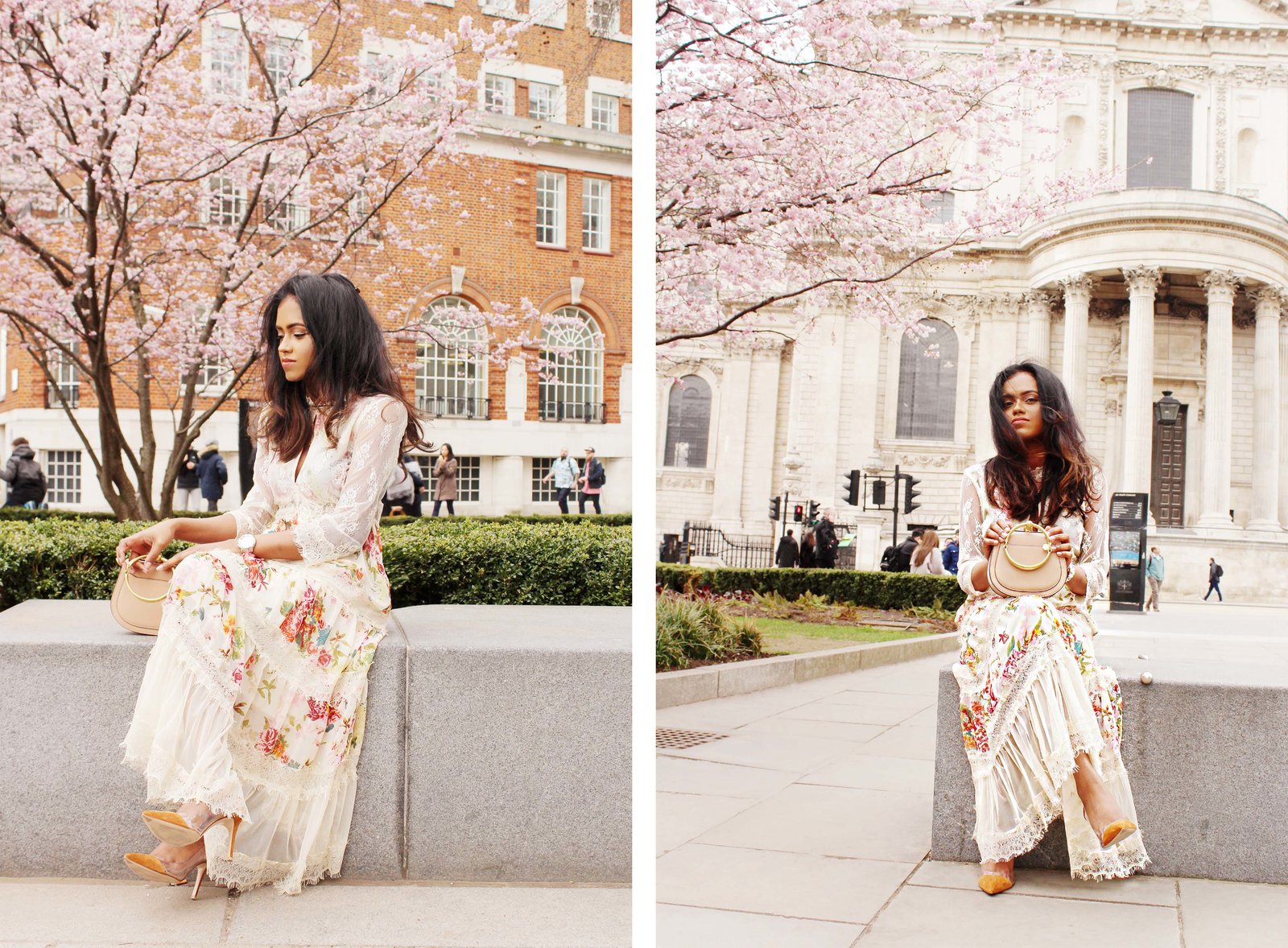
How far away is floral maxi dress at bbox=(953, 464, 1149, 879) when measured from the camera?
3447mm

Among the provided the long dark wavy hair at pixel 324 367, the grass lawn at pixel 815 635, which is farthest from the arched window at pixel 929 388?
the long dark wavy hair at pixel 324 367

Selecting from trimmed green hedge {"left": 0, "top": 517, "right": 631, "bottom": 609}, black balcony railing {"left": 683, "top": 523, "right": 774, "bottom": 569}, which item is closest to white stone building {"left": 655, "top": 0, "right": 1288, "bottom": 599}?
black balcony railing {"left": 683, "top": 523, "right": 774, "bottom": 569}

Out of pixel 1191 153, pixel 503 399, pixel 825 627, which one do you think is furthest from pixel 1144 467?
pixel 825 627

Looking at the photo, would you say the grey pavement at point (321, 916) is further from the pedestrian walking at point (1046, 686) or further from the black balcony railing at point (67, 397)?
the black balcony railing at point (67, 397)

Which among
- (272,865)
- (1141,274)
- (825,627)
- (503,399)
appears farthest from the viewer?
(1141,274)

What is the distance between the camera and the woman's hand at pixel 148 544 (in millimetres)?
3441

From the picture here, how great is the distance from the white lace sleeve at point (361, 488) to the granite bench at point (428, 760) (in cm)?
37

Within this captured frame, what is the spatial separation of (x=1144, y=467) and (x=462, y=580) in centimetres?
3444

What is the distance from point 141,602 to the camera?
364 centimetres

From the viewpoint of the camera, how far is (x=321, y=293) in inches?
143

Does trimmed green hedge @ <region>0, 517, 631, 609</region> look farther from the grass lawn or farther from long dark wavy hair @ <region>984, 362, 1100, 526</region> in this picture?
the grass lawn

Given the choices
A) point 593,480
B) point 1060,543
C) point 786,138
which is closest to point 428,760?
point 1060,543

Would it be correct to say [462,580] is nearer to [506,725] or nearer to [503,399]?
[506,725]

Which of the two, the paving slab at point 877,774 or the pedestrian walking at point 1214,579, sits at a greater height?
the paving slab at point 877,774
